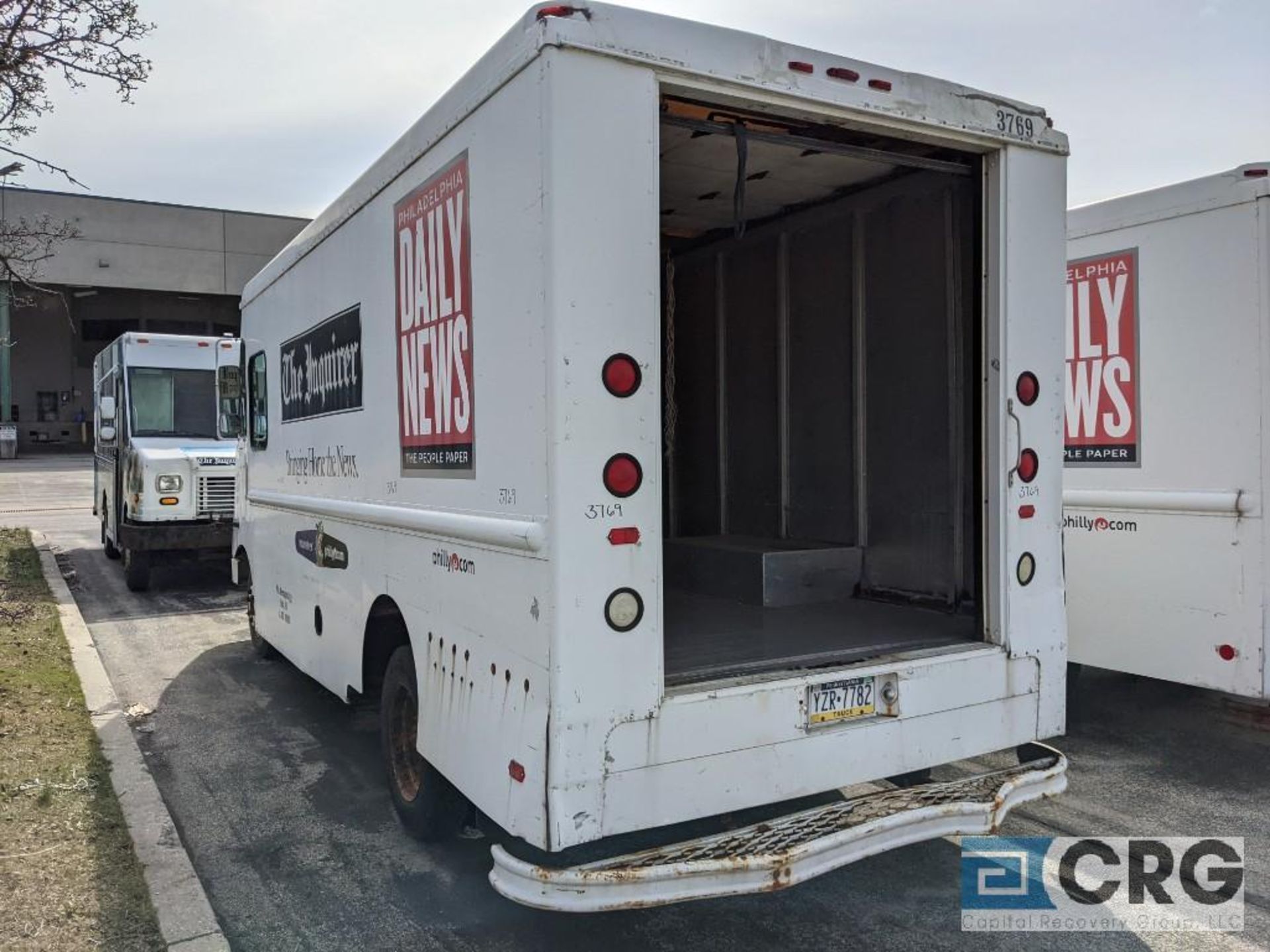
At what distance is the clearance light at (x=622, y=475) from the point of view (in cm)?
321

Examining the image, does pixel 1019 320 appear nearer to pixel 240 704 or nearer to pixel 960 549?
pixel 960 549

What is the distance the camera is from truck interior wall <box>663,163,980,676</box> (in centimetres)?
496

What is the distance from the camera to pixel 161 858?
443 cm

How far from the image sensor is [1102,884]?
4.20 meters

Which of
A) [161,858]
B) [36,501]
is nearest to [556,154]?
[161,858]

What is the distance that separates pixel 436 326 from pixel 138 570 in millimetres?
9504

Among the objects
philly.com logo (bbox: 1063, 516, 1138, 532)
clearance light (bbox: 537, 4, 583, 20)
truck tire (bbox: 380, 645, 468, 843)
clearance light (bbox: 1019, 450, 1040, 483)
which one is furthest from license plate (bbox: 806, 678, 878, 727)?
philly.com logo (bbox: 1063, 516, 1138, 532)

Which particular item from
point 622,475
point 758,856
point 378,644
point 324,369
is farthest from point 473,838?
point 324,369

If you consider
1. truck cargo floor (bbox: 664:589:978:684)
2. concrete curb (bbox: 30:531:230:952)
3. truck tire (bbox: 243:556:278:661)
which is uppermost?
truck cargo floor (bbox: 664:589:978:684)

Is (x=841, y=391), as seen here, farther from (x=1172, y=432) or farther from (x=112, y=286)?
(x=112, y=286)

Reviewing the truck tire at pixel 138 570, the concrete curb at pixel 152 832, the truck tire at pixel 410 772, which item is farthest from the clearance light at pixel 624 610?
the truck tire at pixel 138 570

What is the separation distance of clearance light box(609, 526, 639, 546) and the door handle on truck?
1.71 m

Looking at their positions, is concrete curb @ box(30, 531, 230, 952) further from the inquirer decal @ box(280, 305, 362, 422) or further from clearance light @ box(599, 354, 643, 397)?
clearance light @ box(599, 354, 643, 397)

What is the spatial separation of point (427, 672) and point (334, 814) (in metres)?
1.35
